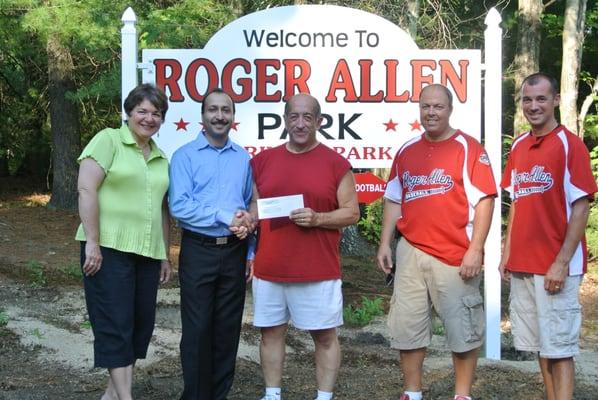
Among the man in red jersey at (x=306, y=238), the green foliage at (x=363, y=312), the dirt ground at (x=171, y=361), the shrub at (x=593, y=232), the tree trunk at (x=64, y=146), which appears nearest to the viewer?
the man in red jersey at (x=306, y=238)

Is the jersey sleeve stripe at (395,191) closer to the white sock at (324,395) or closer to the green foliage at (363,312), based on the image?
the white sock at (324,395)

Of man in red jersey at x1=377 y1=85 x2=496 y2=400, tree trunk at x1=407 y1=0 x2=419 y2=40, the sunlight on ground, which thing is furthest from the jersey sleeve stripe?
the sunlight on ground

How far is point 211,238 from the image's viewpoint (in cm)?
423

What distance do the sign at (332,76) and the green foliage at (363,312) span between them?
2015 millimetres

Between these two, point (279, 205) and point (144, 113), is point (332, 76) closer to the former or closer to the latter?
point (279, 205)

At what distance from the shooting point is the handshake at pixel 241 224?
4172 mm

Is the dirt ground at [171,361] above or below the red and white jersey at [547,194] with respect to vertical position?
below

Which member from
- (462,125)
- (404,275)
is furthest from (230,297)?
(462,125)

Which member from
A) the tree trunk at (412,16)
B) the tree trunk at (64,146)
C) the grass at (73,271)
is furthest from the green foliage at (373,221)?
the tree trunk at (64,146)

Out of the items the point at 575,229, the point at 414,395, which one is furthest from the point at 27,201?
the point at 575,229

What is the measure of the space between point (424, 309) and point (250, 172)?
125 cm

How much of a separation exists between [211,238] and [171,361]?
5.68ft

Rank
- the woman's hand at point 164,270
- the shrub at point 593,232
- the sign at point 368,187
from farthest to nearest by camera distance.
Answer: the shrub at point 593,232
the sign at point 368,187
the woman's hand at point 164,270

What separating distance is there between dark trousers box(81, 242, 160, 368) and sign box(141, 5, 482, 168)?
6.69ft
